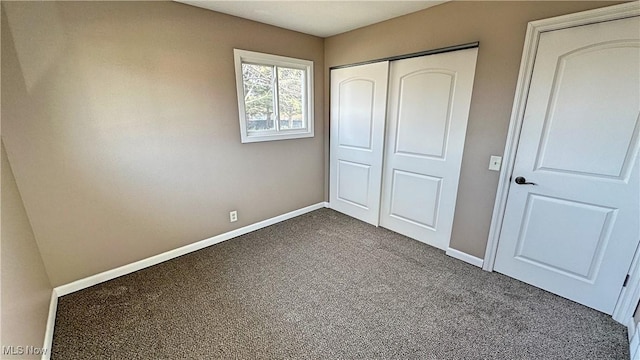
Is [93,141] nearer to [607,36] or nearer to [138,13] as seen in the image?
[138,13]

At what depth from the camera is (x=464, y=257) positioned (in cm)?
252

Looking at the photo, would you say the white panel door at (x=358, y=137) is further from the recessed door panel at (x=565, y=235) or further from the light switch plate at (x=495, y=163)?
the recessed door panel at (x=565, y=235)

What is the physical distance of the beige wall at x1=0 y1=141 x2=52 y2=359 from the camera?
4.10 ft

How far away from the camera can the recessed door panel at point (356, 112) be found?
10.1 feet

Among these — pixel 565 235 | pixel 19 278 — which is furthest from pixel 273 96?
pixel 565 235

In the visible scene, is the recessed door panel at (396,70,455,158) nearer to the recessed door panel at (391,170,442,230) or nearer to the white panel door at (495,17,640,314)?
the recessed door panel at (391,170,442,230)

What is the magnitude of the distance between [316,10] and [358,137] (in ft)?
4.78

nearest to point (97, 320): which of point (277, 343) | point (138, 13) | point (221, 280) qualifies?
point (221, 280)

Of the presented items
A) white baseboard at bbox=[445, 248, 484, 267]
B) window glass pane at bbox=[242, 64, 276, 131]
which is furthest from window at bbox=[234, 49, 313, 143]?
white baseboard at bbox=[445, 248, 484, 267]

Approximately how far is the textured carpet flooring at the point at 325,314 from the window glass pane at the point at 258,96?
1485mm

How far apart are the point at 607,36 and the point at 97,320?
385cm

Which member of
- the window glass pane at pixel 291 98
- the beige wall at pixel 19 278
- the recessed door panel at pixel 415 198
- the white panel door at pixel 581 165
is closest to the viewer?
the beige wall at pixel 19 278

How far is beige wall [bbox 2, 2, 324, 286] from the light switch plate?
91.9 inches

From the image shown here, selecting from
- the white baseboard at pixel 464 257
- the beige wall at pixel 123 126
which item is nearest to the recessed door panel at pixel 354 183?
the white baseboard at pixel 464 257
